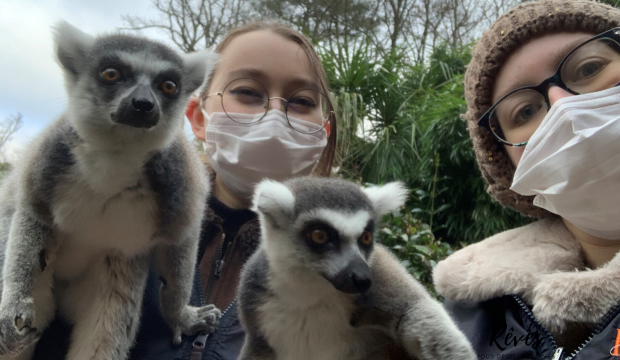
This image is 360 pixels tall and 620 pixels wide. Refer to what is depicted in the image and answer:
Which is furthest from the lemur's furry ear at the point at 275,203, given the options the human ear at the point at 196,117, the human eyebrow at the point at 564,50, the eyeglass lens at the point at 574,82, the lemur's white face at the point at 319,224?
the human eyebrow at the point at 564,50

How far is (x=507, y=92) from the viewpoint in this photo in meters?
1.69

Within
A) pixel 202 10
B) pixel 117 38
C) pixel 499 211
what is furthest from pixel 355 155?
pixel 117 38

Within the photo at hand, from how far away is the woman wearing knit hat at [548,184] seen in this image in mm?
1379

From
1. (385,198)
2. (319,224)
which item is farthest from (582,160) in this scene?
(319,224)

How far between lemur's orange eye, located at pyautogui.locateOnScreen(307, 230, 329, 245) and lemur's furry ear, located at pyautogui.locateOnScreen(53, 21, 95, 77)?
112 centimetres

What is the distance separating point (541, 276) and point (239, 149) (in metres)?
1.27

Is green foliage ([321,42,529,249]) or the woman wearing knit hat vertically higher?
the woman wearing knit hat

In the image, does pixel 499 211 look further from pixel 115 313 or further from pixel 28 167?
pixel 28 167

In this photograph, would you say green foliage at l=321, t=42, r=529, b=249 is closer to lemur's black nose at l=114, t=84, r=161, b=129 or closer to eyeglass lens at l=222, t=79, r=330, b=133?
eyeglass lens at l=222, t=79, r=330, b=133

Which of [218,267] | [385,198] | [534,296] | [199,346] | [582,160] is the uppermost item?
[582,160]

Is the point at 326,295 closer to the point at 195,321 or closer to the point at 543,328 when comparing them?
the point at 195,321

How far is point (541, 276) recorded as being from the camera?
1.52 meters

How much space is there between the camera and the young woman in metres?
1.63

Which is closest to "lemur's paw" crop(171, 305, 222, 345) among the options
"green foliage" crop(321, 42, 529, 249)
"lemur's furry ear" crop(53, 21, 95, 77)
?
"lemur's furry ear" crop(53, 21, 95, 77)
